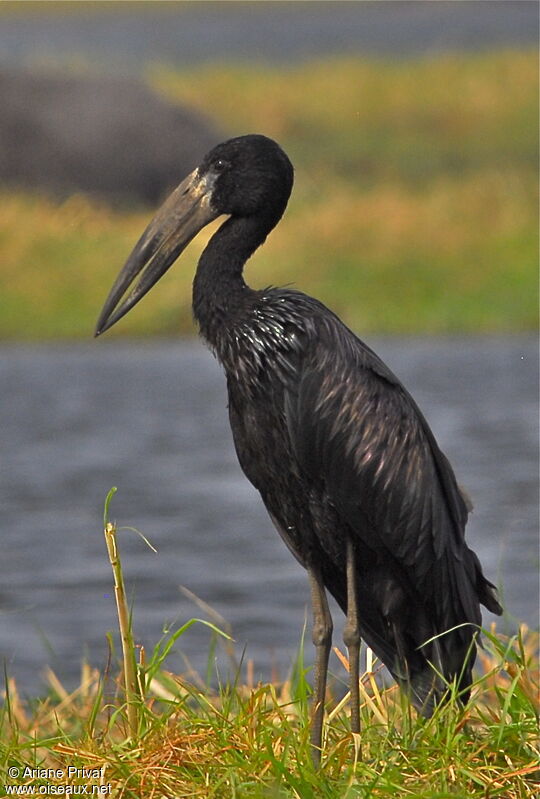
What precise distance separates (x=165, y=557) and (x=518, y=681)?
22.0 ft

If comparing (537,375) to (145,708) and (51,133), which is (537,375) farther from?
(145,708)

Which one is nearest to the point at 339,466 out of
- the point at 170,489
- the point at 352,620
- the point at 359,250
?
the point at 352,620

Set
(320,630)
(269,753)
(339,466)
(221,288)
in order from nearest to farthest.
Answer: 1. (269,753)
2. (339,466)
3. (221,288)
4. (320,630)

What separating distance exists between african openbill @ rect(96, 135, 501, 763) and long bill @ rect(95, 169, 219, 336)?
0.09 metres

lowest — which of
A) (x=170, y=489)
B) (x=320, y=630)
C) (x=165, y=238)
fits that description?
(x=170, y=489)

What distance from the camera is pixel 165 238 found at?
641cm

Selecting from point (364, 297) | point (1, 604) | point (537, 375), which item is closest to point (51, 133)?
point (364, 297)

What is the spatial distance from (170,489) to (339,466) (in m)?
8.78

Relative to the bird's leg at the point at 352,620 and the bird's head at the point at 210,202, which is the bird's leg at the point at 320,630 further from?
the bird's head at the point at 210,202

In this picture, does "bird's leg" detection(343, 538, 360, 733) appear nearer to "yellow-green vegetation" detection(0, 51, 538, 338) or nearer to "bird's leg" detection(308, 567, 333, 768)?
"bird's leg" detection(308, 567, 333, 768)

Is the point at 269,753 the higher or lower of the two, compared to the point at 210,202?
lower

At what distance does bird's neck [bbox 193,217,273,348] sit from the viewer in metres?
6.01

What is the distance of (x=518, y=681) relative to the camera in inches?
229

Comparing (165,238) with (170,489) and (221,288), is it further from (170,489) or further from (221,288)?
(170,489)
